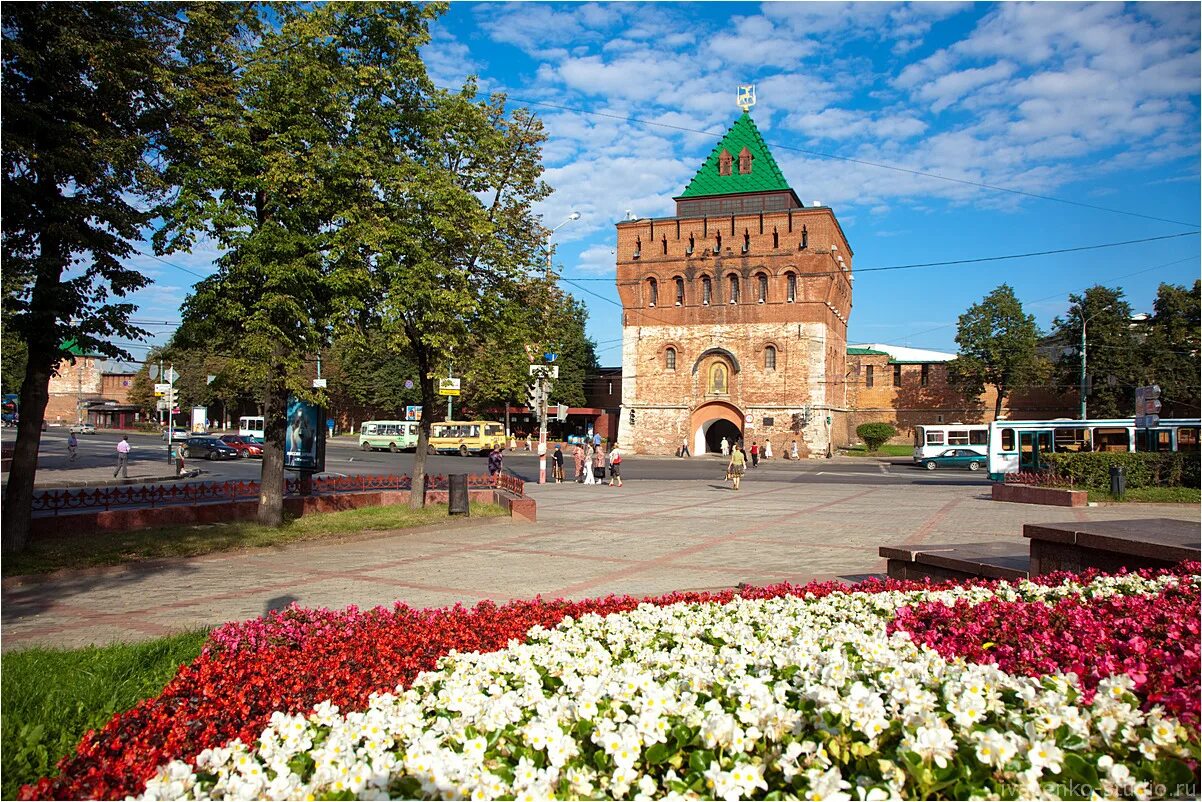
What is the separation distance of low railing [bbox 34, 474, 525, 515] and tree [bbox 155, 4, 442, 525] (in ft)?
5.63

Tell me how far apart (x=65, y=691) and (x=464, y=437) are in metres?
48.2

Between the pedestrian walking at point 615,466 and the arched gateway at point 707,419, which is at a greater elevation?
the arched gateway at point 707,419

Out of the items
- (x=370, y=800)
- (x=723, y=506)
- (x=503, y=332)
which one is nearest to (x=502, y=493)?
(x=503, y=332)

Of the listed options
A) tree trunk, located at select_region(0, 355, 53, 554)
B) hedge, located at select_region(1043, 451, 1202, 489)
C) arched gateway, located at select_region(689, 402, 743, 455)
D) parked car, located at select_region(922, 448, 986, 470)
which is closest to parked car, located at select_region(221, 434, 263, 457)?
arched gateway, located at select_region(689, 402, 743, 455)

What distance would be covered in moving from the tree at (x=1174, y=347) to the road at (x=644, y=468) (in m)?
15.6

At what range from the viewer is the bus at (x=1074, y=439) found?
2862 cm

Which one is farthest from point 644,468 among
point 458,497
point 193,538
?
point 193,538

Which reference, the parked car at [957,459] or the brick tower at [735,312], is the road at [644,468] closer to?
the parked car at [957,459]

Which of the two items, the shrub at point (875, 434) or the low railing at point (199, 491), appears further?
the shrub at point (875, 434)

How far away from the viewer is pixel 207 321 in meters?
13.0

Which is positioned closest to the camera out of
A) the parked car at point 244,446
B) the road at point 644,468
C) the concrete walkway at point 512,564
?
the concrete walkway at point 512,564

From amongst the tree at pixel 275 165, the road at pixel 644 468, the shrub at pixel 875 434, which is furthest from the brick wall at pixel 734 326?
the tree at pixel 275 165

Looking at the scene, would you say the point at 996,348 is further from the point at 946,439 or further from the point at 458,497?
the point at 458,497

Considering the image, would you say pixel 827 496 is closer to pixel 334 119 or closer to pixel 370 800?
pixel 334 119
